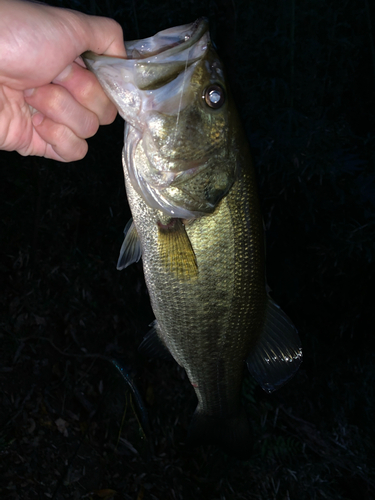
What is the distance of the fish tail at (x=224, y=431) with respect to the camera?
2271 millimetres

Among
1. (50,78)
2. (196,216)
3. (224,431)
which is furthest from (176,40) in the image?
(224,431)

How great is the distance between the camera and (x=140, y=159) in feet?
5.06

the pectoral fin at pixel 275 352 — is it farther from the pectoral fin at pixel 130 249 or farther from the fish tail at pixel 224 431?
the pectoral fin at pixel 130 249

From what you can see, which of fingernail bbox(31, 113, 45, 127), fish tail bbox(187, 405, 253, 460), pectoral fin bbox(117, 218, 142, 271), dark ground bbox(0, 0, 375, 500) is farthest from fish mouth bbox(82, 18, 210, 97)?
fish tail bbox(187, 405, 253, 460)

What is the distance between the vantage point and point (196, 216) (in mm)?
1654

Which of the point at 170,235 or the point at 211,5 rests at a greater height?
the point at 211,5

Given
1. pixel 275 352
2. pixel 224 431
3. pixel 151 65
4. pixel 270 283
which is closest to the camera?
pixel 151 65

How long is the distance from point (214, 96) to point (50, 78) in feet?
2.24

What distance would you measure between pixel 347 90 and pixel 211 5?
4.01 feet

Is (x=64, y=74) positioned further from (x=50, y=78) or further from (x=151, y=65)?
(x=151, y=65)

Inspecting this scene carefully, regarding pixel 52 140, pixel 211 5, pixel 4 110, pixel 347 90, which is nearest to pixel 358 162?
pixel 347 90

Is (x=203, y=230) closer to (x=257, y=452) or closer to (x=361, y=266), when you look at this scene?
(x=361, y=266)

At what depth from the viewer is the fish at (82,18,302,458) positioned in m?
1.43

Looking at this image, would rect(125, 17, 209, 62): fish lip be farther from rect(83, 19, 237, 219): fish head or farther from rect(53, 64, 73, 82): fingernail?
rect(53, 64, 73, 82): fingernail
